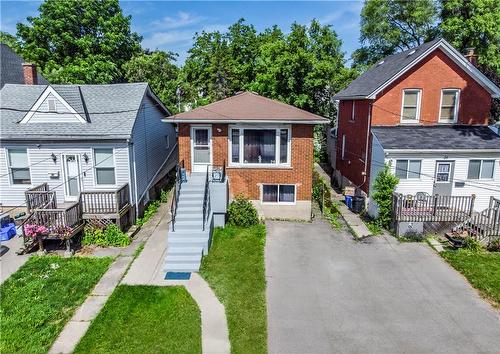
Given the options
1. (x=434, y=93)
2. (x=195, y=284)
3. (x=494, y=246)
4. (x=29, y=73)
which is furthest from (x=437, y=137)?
(x=29, y=73)

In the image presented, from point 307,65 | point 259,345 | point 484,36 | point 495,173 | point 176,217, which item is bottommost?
point 259,345

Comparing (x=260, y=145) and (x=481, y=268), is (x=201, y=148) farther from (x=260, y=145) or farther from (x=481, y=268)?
(x=481, y=268)

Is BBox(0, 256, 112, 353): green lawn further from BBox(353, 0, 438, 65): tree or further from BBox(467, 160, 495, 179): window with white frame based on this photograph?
BBox(353, 0, 438, 65): tree

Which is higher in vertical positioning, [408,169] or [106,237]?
[408,169]

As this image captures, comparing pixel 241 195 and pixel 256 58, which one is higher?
pixel 256 58

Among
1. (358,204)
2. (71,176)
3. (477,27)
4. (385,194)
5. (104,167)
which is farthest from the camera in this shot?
(477,27)

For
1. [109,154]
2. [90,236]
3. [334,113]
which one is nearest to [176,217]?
[90,236]

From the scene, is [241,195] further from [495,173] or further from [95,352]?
[495,173]
